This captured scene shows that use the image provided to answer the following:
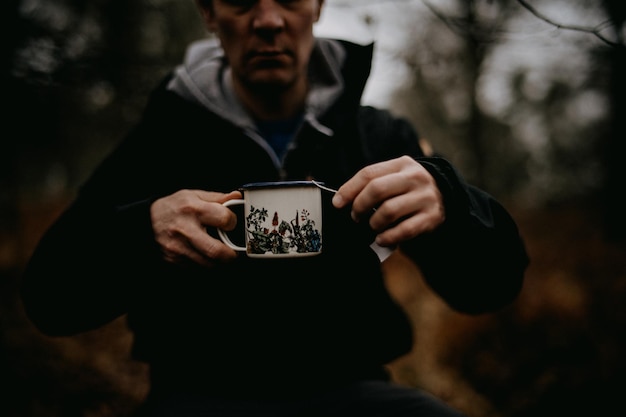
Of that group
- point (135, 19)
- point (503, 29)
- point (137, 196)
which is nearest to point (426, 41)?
point (135, 19)

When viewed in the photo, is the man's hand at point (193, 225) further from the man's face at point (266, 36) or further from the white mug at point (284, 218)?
the man's face at point (266, 36)

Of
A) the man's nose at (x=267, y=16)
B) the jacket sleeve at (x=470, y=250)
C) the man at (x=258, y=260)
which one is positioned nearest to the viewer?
the jacket sleeve at (x=470, y=250)

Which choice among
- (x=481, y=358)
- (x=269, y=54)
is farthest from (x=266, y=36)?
(x=481, y=358)

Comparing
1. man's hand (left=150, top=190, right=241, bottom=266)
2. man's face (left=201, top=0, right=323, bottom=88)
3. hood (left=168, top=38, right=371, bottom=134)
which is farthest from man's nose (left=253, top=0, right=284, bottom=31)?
man's hand (left=150, top=190, right=241, bottom=266)

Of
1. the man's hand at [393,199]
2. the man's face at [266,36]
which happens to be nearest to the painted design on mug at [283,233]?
the man's hand at [393,199]

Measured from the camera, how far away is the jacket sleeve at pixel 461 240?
3.89ft

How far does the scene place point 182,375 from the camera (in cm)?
164

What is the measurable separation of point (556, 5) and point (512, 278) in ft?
4.29

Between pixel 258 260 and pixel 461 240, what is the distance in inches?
27.1

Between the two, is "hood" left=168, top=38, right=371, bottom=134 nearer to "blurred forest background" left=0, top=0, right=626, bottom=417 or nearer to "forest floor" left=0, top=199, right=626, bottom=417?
"blurred forest background" left=0, top=0, right=626, bottom=417

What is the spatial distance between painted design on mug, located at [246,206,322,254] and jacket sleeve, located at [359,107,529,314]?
39cm

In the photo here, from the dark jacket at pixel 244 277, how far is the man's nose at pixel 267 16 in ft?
1.30

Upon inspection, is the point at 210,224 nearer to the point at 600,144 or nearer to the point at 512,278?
the point at 512,278

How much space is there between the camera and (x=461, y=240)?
124 centimetres
